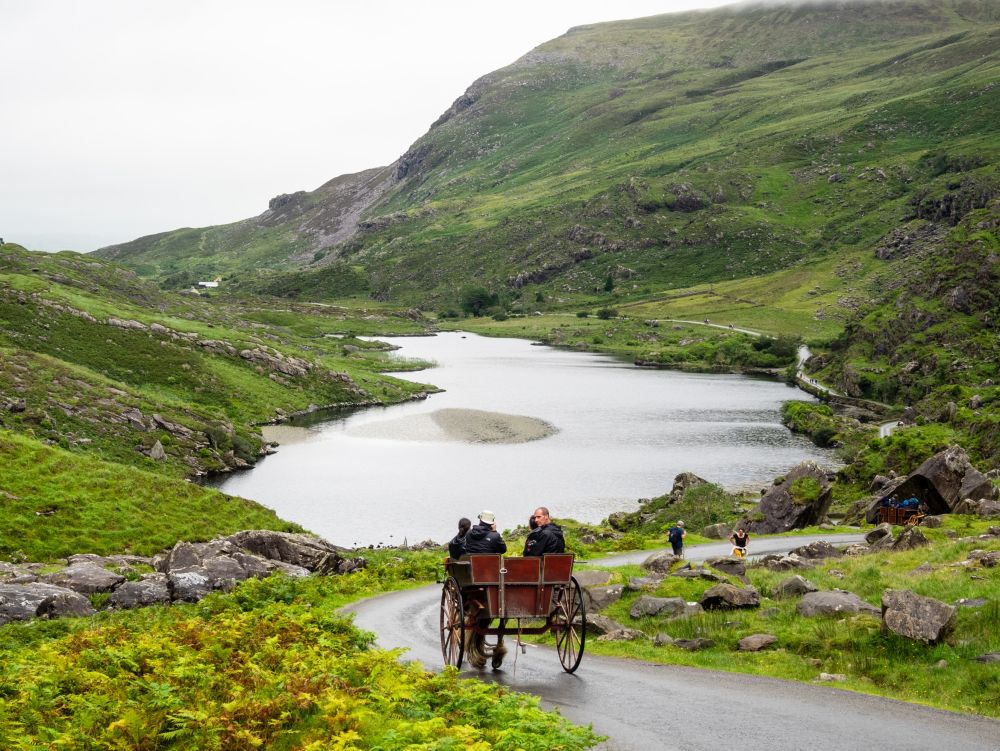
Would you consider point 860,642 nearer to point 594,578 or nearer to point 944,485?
point 594,578

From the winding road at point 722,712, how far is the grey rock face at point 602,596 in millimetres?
6067

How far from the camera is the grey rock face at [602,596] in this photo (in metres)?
26.1

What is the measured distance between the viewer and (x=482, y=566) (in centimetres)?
1730

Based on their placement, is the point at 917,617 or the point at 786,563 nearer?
the point at 917,617

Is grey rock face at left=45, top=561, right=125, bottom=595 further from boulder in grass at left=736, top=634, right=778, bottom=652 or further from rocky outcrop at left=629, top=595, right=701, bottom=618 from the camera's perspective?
boulder in grass at left=736, top=634, right=778, bottom=652

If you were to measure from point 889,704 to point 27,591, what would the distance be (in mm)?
24250

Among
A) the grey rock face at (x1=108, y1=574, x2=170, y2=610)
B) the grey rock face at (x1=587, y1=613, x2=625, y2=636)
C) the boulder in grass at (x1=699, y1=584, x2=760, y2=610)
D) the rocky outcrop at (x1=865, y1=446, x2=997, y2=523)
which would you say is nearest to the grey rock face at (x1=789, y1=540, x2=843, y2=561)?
the boulder in grass at (x1=699, y1=584, x2=760, y2=610)

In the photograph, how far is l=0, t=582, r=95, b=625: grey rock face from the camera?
2398 cm

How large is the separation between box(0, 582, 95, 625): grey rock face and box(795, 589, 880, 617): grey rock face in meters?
21.6

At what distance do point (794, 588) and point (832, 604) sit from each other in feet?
8.71

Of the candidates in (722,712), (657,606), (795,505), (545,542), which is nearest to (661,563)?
(657,606)

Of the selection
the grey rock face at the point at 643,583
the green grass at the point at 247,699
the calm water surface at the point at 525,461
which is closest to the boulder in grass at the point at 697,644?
the grey rock face at the point at 643,583

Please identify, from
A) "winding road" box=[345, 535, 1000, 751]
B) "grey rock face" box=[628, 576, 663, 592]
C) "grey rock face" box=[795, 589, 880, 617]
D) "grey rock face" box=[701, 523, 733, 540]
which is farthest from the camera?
"grey rock face" box=[701, 523, 733, 540]

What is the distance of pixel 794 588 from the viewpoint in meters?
24.0
